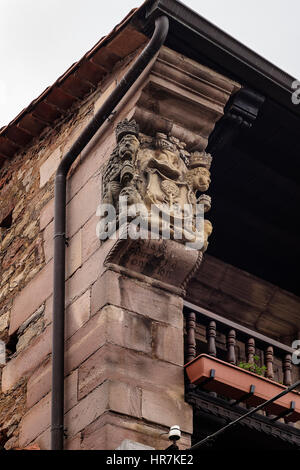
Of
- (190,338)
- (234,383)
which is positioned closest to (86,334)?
(190,338)

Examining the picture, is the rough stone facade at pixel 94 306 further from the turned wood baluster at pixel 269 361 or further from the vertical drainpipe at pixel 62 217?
the turned wood baluster at pixel 269 361

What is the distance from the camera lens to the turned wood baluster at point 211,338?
928cm

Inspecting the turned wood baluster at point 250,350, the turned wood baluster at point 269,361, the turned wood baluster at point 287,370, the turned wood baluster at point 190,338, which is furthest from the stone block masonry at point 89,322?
the turned wood baluster at point 287,370

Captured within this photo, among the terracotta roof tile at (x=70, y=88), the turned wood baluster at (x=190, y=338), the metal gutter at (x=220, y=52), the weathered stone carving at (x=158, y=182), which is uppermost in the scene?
the terracotta roof tile at (x=70, y=88)

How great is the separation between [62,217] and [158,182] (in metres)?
0.85

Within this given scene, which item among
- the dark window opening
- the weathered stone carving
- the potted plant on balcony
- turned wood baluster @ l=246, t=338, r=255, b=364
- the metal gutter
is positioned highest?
the metal gutter

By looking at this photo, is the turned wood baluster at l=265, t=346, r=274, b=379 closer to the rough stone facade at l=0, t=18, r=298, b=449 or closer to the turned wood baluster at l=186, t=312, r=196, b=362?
the turned wood baluster at l=186, t=312, r=196, b=362

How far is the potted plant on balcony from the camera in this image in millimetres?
8742

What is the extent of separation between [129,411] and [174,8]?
10.2 ft

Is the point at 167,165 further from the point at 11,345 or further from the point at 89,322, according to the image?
the point at 11,345

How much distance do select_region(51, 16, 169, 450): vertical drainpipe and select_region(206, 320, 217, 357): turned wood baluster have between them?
1090 mm

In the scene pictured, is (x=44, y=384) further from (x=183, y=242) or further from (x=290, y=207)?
(x=290, y=207)

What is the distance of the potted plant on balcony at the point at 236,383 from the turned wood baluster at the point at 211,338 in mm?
344

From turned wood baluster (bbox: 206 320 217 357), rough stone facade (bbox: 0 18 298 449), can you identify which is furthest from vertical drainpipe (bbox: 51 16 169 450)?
turned wood baluster (bbox: 206 320 217 357)
